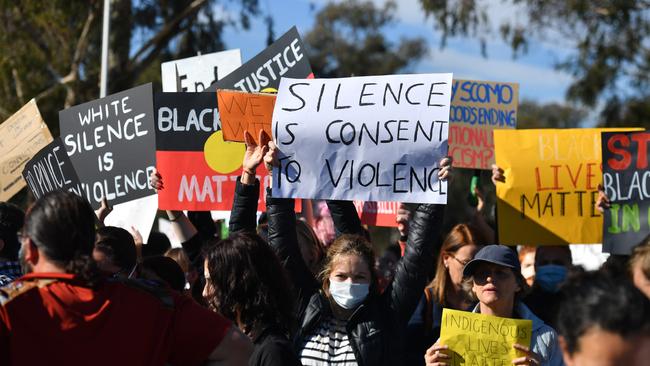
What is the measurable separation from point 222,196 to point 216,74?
1718 millimetres

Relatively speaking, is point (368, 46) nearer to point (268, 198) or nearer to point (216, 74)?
point (216, 74)

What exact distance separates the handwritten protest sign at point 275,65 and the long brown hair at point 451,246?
1745mm

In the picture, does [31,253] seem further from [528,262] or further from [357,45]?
[357,45]

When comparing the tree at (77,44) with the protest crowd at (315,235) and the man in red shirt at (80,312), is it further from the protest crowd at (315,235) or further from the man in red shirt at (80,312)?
the man in red shirt at (80,312)

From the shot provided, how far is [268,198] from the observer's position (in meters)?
4.62

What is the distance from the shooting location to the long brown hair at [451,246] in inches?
197

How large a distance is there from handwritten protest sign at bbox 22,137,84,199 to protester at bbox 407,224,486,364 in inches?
89.0

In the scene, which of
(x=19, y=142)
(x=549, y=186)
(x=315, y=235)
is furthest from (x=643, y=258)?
(x=19, y=142)

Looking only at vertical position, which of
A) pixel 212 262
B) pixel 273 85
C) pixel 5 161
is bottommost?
pixel 212 262

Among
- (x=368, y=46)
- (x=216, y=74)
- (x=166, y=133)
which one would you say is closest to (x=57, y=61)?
(x=216, y=74)

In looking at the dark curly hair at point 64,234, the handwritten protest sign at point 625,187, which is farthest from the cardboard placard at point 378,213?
the dark curly hair at point 64,234

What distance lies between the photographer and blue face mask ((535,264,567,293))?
18.5ft

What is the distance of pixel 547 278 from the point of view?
227 inches

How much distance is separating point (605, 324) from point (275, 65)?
14.3 ft
